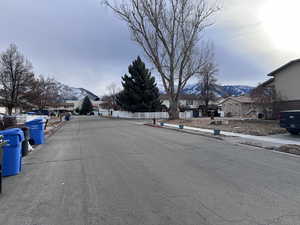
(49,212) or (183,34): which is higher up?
(183,34)

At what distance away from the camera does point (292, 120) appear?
12789mm

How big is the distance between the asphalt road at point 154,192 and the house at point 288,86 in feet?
50.8

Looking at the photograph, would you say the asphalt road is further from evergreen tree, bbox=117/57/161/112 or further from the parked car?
evergreen tree, bbox=117/57/161/112

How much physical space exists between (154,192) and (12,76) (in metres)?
33.6

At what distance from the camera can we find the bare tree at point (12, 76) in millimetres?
30469

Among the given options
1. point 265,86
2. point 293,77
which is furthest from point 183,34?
point 293,77

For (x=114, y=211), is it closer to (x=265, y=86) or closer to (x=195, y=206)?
(x=195, y=206)

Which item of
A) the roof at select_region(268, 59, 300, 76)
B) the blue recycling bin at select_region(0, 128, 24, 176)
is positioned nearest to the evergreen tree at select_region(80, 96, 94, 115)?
the roof at select_region(268, 59, 300, 76)

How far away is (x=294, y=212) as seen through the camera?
356 centimetres

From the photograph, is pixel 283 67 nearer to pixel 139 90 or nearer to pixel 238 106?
pixel 139 90

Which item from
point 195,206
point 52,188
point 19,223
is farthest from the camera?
point 52,188

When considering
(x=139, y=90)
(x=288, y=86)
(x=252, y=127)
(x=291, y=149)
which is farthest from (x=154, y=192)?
(x=139, y=90)

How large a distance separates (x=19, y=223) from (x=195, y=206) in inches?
112

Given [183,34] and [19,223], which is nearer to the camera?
[19,223]
